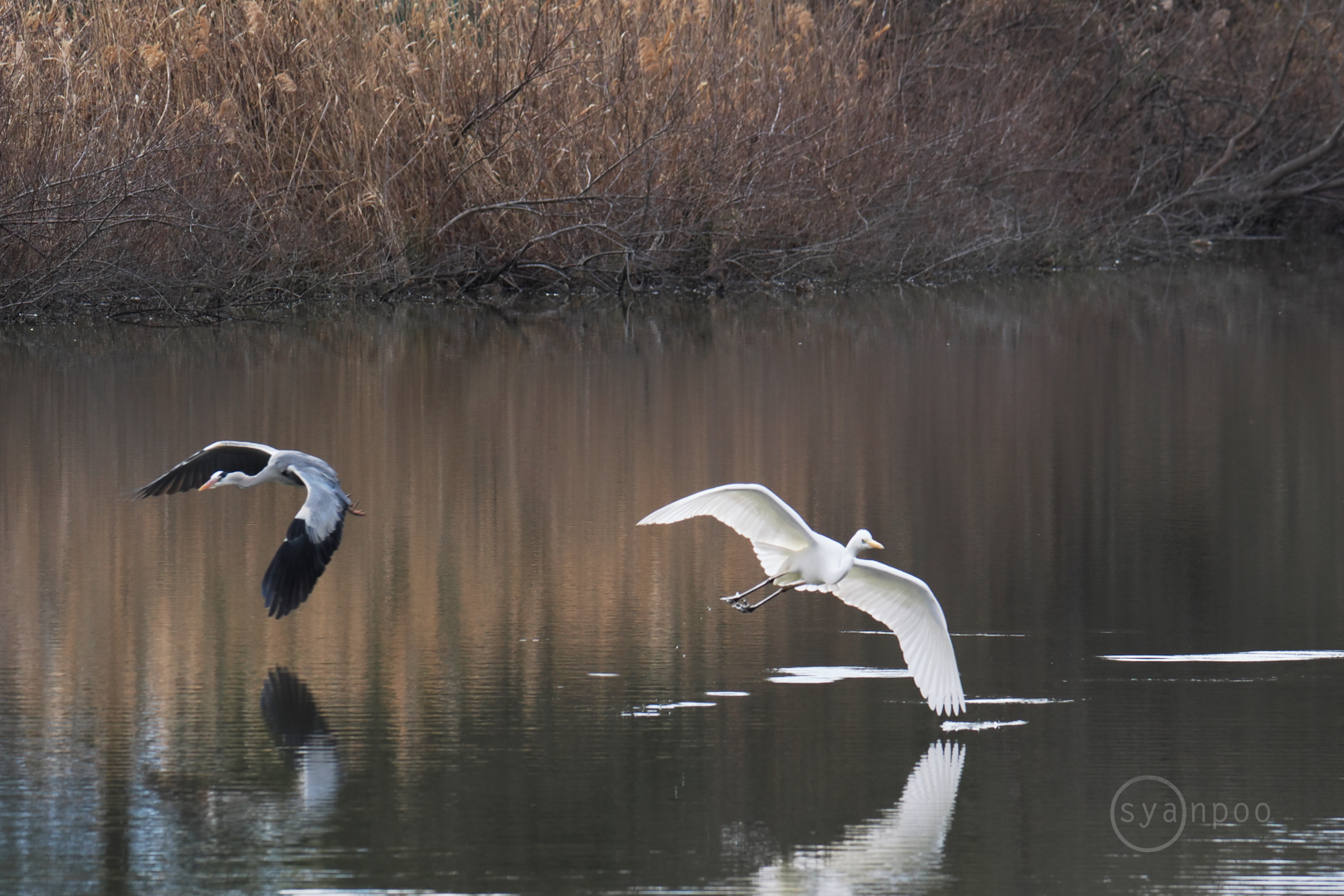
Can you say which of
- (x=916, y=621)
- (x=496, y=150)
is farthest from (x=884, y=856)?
(x=496, y=150)

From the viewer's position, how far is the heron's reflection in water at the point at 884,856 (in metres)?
4.17

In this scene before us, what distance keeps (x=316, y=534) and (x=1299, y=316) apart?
41.5 ft

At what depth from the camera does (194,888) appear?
4.08m

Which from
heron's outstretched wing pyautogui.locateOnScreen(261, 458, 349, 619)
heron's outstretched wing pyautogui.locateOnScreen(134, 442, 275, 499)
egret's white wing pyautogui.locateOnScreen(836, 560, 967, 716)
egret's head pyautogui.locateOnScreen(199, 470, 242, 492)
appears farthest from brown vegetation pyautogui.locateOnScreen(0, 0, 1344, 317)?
egret's white wing pyautogui.locateOnScreen(836, 560, 967, 716)

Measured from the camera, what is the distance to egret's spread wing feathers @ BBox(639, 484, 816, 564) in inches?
231

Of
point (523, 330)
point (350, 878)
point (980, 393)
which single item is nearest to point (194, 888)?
point (350, 878)

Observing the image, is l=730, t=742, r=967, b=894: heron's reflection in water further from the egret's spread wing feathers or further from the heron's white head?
the egret's spread wing feathers

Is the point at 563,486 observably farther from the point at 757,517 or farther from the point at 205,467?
the point at 757,517

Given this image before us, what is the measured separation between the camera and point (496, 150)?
58.7 feet

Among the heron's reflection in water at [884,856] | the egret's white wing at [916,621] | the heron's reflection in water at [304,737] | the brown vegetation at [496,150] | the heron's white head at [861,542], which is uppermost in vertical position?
the brown vegetation at [496,150]

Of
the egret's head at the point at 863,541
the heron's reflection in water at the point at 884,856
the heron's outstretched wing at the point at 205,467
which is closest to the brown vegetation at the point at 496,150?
the heron's outstretched wing at the point at 205,467

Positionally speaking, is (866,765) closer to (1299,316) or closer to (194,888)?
(194,888)

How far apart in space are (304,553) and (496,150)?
1220 cm

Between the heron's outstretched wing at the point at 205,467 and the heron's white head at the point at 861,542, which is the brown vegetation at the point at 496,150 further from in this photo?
the heron's white head at the point at 861,542
